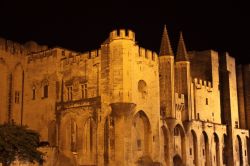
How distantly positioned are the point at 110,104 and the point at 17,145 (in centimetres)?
1032

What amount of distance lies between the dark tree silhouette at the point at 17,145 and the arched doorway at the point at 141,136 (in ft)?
33.4

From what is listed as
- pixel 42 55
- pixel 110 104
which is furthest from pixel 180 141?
pixel 42 55

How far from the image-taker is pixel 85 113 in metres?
45.7

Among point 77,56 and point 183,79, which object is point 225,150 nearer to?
point 183,79

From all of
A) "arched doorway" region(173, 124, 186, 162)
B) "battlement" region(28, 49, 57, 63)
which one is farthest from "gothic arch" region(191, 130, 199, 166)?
"battlement" region(28, 49, 57, 63)

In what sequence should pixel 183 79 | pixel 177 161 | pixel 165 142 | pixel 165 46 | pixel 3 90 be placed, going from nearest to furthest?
pixel 3 90 → pixel 165 142 → pixel 165 46 → pixel 177 161 → pixel 183 79

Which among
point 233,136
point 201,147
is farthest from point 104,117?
point 233,136

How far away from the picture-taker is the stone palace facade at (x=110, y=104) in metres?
43.2

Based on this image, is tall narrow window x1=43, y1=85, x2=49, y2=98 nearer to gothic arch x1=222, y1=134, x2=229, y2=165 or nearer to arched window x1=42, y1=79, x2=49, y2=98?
arched window x1=42, y1=79, x2=49, y2=98

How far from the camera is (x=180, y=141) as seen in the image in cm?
5494

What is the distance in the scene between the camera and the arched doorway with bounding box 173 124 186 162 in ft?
178

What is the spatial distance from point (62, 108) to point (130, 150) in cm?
966

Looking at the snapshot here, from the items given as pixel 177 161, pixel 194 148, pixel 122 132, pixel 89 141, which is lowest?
pixel 177 161

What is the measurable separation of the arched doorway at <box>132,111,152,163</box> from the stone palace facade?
0.32ft
